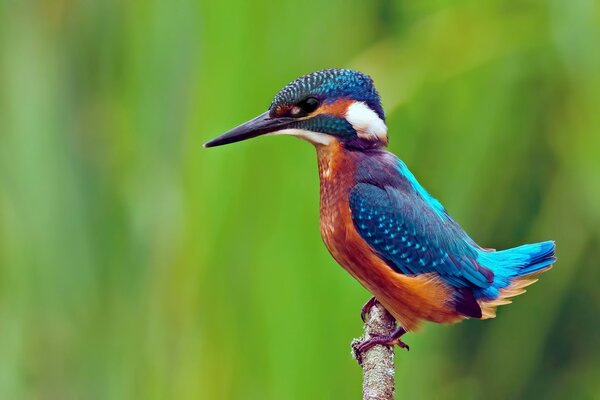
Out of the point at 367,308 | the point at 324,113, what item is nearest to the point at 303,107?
the point at 324,113

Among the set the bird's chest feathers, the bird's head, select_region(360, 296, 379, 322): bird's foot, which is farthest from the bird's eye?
select_region(360, 296, 379, 322): bird's foot

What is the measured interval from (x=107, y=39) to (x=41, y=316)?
558 mm

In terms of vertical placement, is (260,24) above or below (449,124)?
above

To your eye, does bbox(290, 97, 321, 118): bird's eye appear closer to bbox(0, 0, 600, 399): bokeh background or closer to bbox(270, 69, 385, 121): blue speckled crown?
bbox(270, 69, 385, 121): blue speckled crown

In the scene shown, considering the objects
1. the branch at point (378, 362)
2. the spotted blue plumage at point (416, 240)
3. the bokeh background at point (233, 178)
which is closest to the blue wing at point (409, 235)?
the spotted blue plumage at point (416, 240)

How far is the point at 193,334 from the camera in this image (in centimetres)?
214

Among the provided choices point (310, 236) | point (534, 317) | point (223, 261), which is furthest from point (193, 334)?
point (534, 317)

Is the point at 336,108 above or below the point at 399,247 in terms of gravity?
above

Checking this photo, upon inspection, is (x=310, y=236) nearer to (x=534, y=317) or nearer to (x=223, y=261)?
(x=223, y=261)

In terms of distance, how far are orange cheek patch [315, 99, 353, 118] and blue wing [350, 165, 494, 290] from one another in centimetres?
14

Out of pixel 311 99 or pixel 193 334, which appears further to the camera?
pixel 193 334

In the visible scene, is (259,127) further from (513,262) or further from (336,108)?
(513,262)

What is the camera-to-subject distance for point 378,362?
1.53 metres

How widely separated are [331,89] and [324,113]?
0.11 feet
